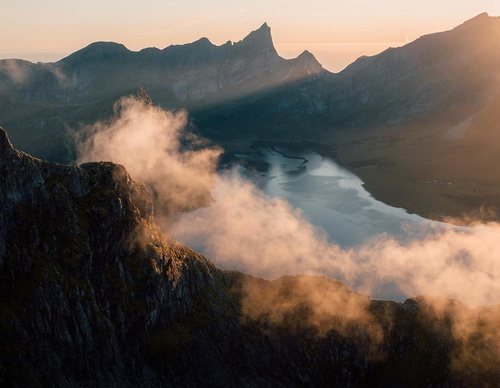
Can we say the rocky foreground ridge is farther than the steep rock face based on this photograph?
Yes

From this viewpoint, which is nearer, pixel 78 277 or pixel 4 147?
pixel 4 147

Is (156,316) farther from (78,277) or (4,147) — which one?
(4,147)

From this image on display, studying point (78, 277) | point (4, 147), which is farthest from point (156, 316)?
point (4, 147)

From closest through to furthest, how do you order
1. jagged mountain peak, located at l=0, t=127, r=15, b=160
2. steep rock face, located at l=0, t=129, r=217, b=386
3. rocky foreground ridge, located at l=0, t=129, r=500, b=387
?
1. steep rock face, located at l=0, t=129, r=217, b=386
2. rocky foreground ridge, located at l=0, t=129, r=500, b=387
3. jagged mountain peak, located at l=0, t=127, r=15, b=160

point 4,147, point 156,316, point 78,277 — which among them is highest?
point 4,147

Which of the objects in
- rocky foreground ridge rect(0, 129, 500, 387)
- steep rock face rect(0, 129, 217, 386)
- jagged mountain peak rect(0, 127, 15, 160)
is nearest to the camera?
steep rock face rect(0, 129, 217, 386)
